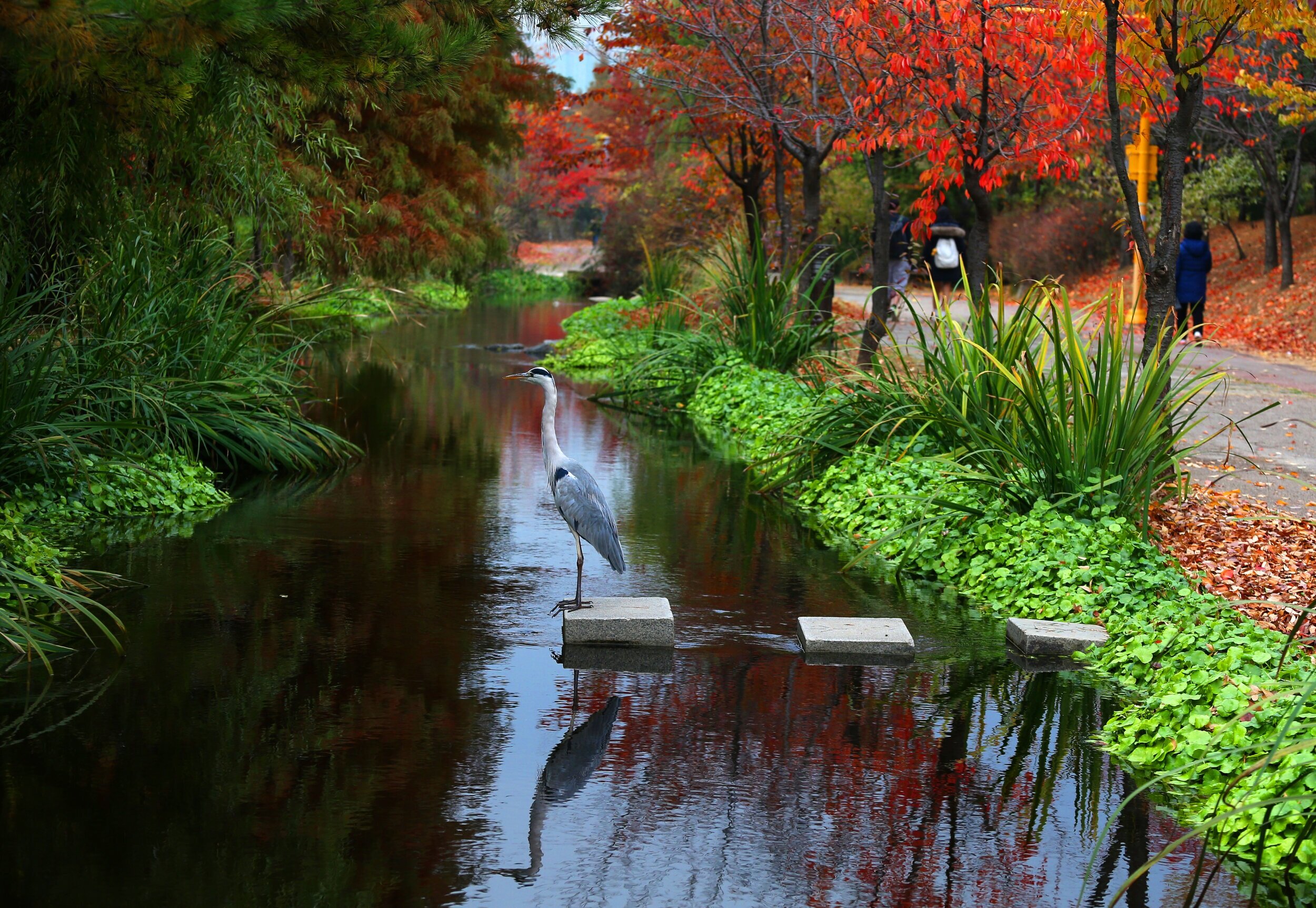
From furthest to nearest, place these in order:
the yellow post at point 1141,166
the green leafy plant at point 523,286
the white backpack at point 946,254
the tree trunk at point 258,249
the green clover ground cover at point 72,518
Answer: the green leafy plant at point 523,286 < the white backpack at point 946,254 < the yellow post at point 1141,166 < the tree trunk at point 258,249 < the green clover ground cover at point 72,518

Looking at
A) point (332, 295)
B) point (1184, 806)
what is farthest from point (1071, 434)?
point (332, 295)

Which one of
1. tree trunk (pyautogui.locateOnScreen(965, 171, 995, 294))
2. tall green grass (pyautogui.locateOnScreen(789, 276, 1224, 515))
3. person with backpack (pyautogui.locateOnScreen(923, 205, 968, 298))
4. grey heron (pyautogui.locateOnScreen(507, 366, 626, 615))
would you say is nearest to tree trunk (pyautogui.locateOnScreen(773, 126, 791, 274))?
person with backpack (pyautogui.locateOnScreen(923, 205, 968, 298))

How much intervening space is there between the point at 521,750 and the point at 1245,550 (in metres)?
5.31

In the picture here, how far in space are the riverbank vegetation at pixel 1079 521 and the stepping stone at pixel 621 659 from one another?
2.05 meters

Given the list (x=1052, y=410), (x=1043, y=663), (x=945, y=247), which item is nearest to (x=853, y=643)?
(x=1043, y=663)

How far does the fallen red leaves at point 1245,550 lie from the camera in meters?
7.41

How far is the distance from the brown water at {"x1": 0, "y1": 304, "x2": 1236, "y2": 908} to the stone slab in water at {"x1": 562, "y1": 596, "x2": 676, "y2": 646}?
0.13 metres

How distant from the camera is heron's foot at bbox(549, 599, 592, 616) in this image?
7.03 m

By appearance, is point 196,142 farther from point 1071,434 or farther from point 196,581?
point 1071,434

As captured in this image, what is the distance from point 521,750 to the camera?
5434 millimetres

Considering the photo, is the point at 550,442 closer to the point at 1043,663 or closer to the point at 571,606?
the point at 571,606

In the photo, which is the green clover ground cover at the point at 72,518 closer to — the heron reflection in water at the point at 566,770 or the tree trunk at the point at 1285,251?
the heron reflection in water at the point at 566,770

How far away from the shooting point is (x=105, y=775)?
16.4 feet

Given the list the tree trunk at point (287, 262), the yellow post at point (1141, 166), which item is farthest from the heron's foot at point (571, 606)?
the tree trunk at point (287, 262)
